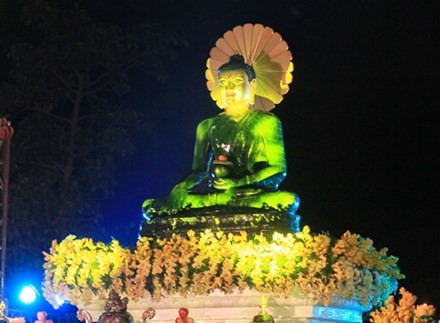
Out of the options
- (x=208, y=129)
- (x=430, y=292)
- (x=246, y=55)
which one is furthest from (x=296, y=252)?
(x=430, y=292)

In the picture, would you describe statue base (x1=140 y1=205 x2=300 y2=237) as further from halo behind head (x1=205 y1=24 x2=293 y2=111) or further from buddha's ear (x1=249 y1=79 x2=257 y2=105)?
halo behind head (x1=205 y1=24 x2=293 y2=111)

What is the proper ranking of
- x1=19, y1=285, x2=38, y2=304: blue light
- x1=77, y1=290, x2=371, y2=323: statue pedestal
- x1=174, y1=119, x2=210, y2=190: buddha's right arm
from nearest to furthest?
x1=77, y1=290, x2=371, y2=323: statue pedestal
x1=174, y1=119, x2=210, y2=190: buddha's right arm
x1=19, y1=285, x2=38, y2=304: blue light

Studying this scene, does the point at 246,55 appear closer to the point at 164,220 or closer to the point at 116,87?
the point at 164,220

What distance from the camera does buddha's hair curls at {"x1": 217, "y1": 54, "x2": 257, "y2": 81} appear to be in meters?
9.30

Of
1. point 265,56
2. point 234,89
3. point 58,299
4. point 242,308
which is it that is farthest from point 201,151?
point 242,308

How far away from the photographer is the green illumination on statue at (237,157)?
8328 millimetres

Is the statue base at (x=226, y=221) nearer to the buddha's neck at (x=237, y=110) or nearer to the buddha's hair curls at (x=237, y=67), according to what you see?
the buddha's neck at (x=237, y=110)

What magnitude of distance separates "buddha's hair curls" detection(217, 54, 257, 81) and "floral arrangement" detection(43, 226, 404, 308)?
2.23 m

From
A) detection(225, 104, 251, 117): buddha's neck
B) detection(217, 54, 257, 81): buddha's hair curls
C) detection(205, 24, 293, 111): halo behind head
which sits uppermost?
detection(205, 24, 293, 111): halo behind head

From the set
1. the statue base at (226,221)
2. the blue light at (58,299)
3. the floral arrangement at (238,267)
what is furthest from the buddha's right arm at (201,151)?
the blue light at (58,299)

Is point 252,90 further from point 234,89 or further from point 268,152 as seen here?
point 268,152

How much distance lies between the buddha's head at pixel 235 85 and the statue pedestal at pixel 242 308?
7.80ft

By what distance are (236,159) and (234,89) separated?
745 millimetres

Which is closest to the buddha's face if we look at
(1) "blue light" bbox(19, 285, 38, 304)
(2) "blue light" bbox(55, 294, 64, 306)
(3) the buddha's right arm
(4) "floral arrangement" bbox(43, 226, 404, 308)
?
(3) the buddha's right arm
